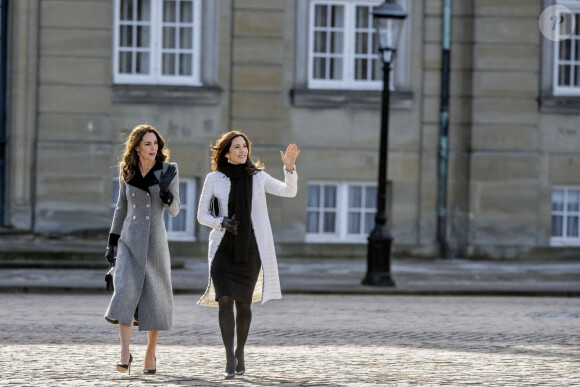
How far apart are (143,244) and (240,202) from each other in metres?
0.74

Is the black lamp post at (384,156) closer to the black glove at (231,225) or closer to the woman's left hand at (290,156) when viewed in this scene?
the woman's left hand at (290,156)

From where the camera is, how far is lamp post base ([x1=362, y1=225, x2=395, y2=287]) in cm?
1786

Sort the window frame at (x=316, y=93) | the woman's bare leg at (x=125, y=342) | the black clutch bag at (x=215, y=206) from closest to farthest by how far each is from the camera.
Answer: the woman's bare leg at (x=125, y=342) → the black clutch bag at (x=215, y=206) → the window frame at (x=316, y=93)

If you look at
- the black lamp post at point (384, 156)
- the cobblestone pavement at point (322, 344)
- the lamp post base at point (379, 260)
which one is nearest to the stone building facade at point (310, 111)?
the black lamp post at point (384, 156)

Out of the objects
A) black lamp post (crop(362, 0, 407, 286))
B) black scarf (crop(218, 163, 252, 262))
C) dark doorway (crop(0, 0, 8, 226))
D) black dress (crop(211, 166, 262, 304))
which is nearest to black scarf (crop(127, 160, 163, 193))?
black scarf (crop(218, 163, 252, 262))

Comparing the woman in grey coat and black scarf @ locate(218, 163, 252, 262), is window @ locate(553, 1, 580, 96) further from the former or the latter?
the woman in grey coat

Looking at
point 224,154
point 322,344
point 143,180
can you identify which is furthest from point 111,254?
point 322,344

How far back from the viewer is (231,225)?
8.89 m

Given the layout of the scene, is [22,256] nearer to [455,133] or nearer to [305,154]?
[305,154]

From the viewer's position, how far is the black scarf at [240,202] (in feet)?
29.4

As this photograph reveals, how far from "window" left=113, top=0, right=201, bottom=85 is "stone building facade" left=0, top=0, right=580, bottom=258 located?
0.02 m

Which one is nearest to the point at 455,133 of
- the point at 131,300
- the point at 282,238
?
the point at 282,238

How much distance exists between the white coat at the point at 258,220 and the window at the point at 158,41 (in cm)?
1298

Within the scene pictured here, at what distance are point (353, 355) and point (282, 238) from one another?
11.9 m
